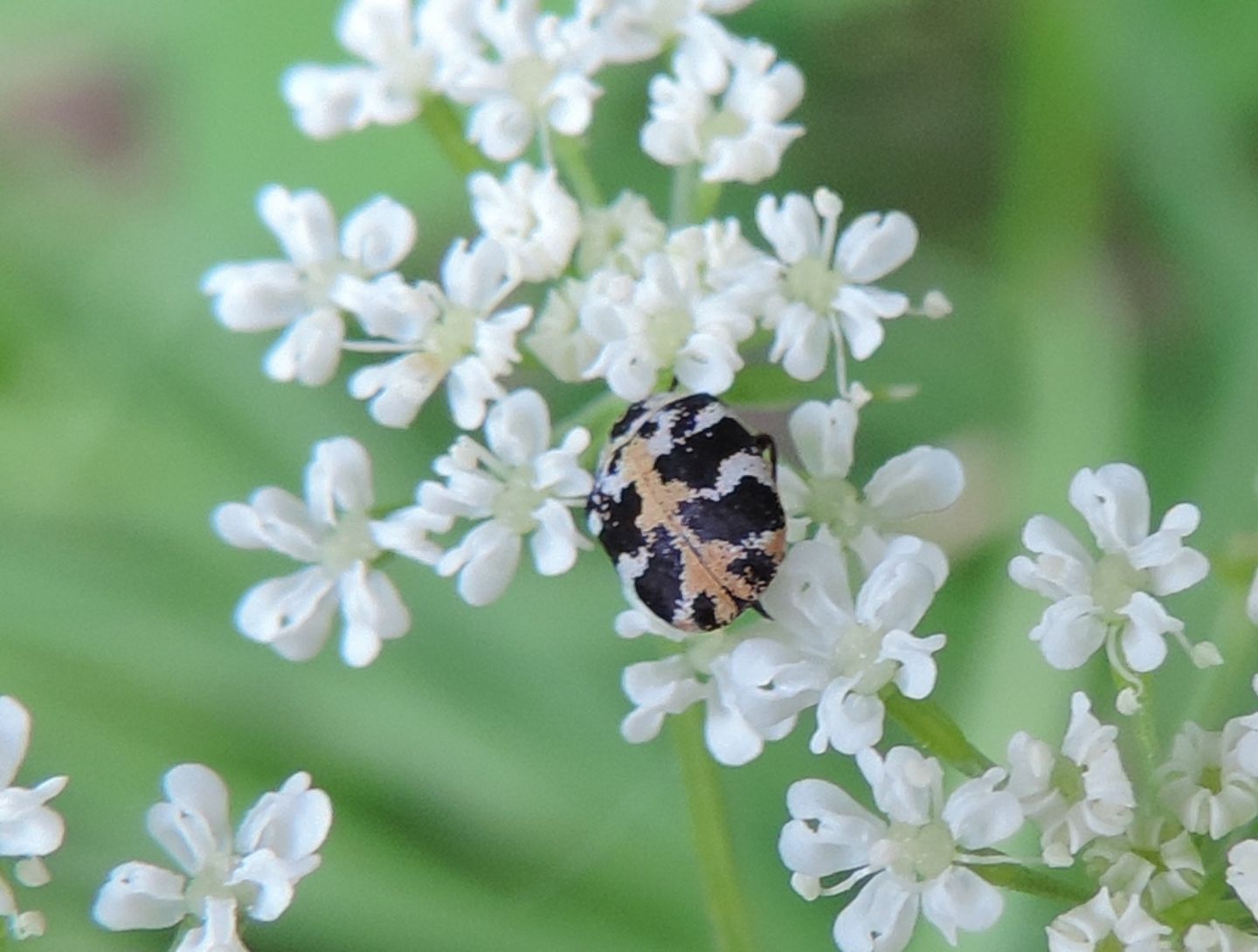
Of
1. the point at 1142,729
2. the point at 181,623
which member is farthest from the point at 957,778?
the point at 181,623

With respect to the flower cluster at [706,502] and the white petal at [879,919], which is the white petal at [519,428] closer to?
the flower cluster at [706,502]

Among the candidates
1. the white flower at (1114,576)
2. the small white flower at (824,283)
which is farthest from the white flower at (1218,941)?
the small white flower at (824,283)

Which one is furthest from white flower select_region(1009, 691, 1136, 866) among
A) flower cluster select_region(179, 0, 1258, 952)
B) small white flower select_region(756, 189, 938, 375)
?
small white flower select_region(756, 189, 938, 375)

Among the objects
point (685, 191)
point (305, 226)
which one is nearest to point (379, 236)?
point (305, 226)

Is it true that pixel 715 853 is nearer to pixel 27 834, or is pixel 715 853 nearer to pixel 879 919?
pixel 879 919

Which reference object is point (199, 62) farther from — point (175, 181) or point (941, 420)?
point (941, 420)
